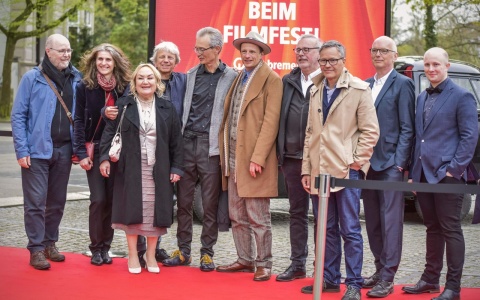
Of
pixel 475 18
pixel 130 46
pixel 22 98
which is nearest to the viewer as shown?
pixel 22 98

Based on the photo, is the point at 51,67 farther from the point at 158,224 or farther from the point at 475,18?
the point at 475,18

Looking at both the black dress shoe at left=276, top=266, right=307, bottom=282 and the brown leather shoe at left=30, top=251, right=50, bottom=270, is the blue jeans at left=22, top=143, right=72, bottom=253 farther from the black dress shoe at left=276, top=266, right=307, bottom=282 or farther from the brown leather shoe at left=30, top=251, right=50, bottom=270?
the black dress shoe at left=276, top=266, right=307, bottom=282

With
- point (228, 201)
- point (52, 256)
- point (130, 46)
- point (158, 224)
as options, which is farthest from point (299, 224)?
point (130, 46)

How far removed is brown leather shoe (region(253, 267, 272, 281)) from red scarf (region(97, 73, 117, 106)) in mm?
2002

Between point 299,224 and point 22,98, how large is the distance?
269 centimetres

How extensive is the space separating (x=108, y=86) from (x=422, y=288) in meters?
3.25

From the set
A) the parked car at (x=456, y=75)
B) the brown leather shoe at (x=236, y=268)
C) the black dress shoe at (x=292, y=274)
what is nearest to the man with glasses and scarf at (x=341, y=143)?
the black dress shoe at (x=292, y=274)

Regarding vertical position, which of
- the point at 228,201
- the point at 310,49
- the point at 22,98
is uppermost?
the point at 310,49

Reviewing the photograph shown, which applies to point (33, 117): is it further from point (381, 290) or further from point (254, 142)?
point (381, 290)

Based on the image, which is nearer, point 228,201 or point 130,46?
point 228,201

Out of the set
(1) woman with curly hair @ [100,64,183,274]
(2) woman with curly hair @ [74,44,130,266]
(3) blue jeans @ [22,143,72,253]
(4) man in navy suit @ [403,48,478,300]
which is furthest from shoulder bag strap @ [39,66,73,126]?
(4) man in navy suit @ [403,48,478,300]

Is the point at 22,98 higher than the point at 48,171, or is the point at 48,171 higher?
the point at 22,98

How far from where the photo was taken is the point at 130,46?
5953 centimetres

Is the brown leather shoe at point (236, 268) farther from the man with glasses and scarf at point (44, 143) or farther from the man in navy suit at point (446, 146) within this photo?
the man in navy suit at point (446, 146)
